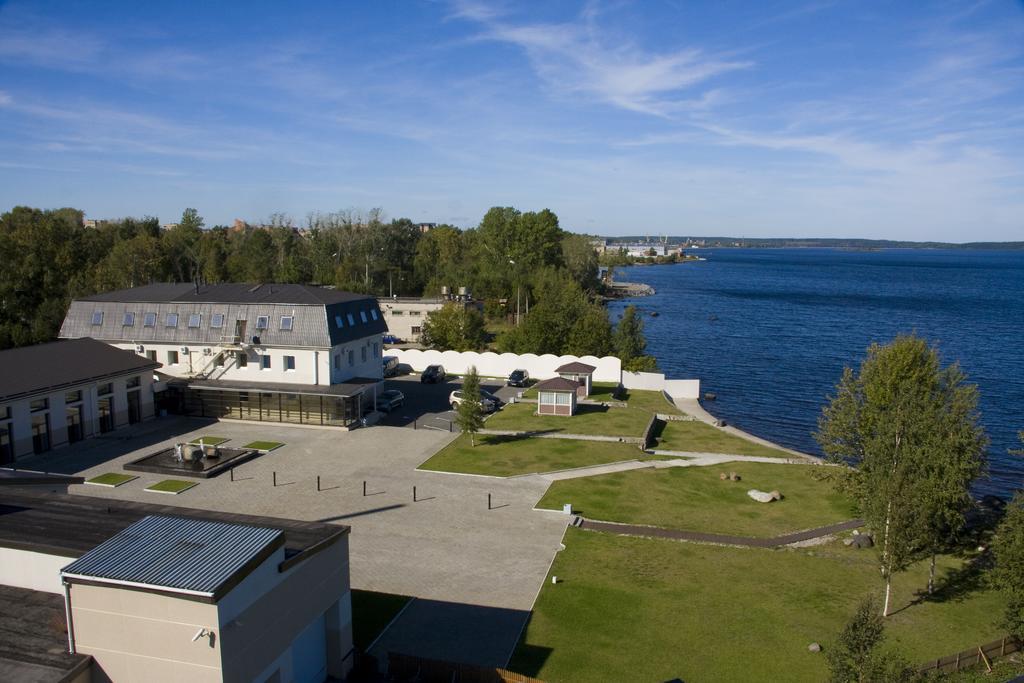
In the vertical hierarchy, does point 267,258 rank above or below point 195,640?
above

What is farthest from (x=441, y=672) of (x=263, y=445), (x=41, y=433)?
(x=41, y=433)

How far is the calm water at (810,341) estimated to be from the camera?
5134 centimetres

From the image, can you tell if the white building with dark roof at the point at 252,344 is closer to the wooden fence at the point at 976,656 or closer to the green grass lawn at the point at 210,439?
the green grass lawn at the point at 210,439

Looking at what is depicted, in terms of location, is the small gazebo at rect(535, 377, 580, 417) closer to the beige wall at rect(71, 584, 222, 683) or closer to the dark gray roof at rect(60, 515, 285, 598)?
the dark gray roof at rect(60, 515, 285, 598)

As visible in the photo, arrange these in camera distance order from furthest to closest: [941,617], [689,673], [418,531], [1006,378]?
[1006,378], [418,531], [941,617], [689,673]

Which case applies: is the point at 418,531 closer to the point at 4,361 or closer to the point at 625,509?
the point at 625,509

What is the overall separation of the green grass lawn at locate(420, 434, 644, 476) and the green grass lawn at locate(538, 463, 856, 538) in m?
2.30

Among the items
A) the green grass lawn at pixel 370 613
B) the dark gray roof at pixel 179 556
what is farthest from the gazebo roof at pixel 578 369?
the dark gray roof at pixel 179 556

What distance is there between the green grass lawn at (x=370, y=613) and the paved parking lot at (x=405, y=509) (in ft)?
1.19

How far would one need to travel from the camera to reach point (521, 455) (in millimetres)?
34219

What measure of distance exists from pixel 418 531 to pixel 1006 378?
64017 millimetres

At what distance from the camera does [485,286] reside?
3531 inches

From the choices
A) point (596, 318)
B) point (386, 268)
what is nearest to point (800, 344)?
point (596, 318)

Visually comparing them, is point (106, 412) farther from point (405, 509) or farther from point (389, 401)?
point (405, 509)
